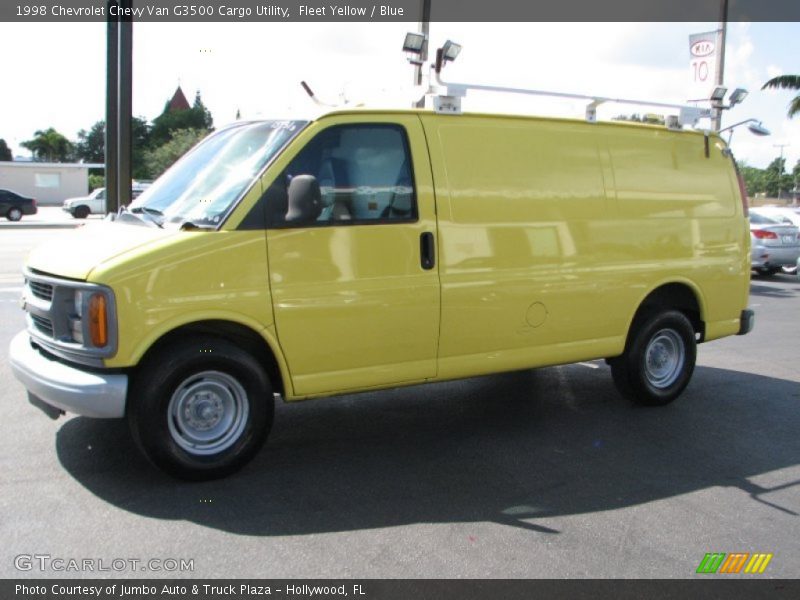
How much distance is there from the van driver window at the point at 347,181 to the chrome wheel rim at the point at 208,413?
1045mm

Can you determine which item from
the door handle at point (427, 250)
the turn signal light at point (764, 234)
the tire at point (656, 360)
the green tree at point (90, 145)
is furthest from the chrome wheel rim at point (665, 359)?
the green tree at point (90, 145)

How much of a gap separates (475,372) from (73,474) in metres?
2.72

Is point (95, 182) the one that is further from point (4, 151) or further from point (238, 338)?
point (238, 338)

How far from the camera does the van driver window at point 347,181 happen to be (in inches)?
201

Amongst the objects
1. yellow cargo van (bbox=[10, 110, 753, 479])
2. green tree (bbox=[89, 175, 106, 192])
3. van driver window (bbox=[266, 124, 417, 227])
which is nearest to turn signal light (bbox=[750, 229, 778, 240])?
yellow cargo van (bbox=[10, 110, 753, 479])

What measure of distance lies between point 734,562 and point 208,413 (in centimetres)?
306

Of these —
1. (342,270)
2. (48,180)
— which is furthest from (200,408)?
(48,180)

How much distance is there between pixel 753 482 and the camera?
5383 mm

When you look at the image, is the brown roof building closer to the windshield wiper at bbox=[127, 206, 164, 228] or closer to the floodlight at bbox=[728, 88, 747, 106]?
the floodlight at bbox=[728, 88, 747, 106]

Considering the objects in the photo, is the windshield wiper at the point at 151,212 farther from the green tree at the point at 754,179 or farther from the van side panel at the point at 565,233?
the green tree at the point at 754,179

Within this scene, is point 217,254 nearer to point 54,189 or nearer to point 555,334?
point 555,334

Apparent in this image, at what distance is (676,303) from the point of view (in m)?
7.18

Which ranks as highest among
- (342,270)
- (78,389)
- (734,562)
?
(342,270)

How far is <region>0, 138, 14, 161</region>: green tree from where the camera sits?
8974cm
